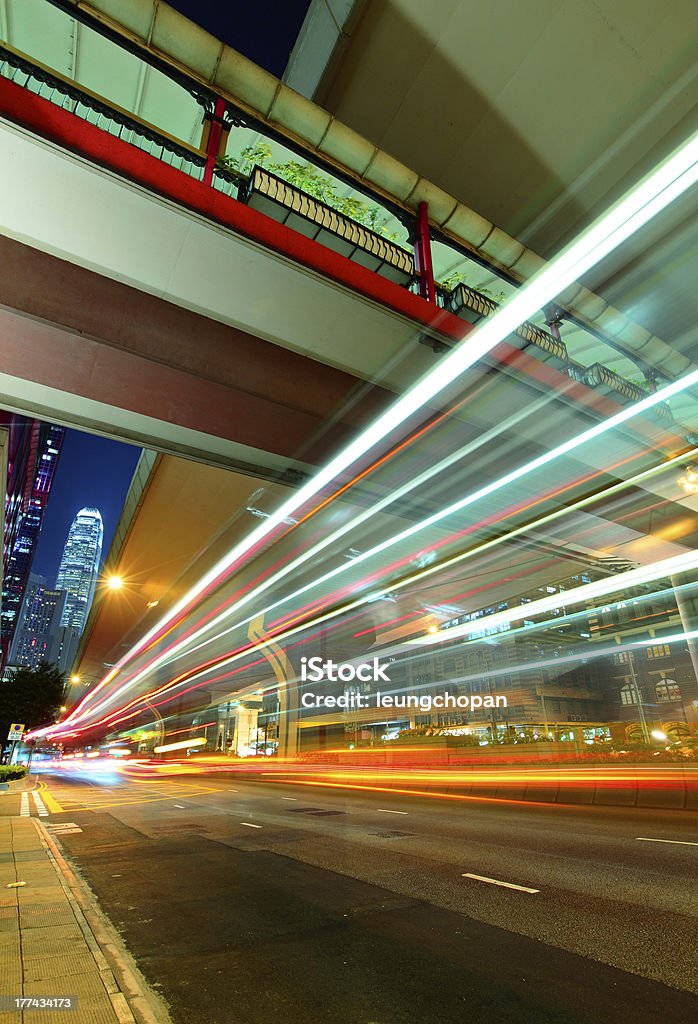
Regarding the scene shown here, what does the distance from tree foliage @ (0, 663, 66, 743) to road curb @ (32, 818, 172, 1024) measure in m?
44.5

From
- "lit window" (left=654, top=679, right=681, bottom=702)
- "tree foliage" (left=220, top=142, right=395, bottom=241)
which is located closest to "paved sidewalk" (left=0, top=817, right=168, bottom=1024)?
"tree foliage" (left=220, top=142, right=395, bottom=241)

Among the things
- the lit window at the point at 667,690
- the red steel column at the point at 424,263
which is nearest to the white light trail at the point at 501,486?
the red steel column at the point at 424,263

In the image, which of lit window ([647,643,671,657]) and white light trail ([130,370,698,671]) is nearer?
white light trail ([130,370,698,671])

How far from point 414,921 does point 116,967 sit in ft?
8.78

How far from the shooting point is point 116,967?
12.8 ft

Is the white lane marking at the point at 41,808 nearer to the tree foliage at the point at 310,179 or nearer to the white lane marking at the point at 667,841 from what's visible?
the white lane marking at the point at 667,841

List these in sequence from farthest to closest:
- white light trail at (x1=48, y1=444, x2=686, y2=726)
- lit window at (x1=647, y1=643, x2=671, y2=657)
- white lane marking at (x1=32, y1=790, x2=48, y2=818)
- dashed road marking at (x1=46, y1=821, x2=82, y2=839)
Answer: lit window at (x1=647, y1=643, x2=671, y2=657), white lane marking at (x1=32, y1=790, x2=48, y2=818), dashed road marking at (x1=46, y1=821, x2=82, y2=839), white light trail at (x1=48, y1=444, x2=686, y2=726)

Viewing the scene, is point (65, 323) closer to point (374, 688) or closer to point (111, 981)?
point (111, 981)

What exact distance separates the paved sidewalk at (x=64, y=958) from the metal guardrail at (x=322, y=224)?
7.72 metres

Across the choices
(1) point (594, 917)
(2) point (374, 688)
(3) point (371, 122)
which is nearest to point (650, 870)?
(1) point (594, 917)

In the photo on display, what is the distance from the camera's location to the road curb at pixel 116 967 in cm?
316

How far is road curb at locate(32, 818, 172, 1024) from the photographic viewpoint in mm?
3158

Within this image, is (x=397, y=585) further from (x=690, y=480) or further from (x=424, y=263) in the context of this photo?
(x=424, y=263)

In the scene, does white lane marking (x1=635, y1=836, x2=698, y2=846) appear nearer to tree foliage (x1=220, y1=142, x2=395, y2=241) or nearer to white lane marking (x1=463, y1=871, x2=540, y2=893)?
white lane marking (x1=463, y1=871, x2=540, y2=893)
